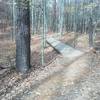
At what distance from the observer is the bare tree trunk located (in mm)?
6672

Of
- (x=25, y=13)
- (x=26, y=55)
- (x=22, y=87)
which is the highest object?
(x=25, y=13)

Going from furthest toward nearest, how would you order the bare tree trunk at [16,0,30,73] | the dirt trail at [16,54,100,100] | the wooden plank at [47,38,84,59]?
the wooden plank at [47,38,84,59]
the bare tree trunk at [16,0,30,73]
the dirt trail at [16,54,100,100]

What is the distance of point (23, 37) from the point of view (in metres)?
6.80

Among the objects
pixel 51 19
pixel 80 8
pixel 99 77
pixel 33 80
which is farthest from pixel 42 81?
pixel 51 19

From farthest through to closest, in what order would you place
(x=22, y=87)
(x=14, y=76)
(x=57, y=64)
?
1. (x=57, y=64)
2. (x=14, y=76)
3. (x=22, y=87)

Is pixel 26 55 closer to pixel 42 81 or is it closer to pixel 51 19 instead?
pixel 42 81

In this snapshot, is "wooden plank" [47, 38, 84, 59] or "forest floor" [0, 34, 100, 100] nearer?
"forest floor" [0, 34, 100, 100]

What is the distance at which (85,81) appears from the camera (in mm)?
6160

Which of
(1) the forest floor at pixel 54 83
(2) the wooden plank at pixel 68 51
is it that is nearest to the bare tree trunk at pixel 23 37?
(1) the forest floor at pixel 54 83

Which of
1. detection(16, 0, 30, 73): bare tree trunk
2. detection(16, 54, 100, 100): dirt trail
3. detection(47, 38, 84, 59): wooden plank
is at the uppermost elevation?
detection(16, 0, 30, 73): bare tree trunk

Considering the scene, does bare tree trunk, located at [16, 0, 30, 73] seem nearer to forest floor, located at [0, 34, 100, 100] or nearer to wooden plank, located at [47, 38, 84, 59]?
forest floor, located at [0, 34, 100, 100]

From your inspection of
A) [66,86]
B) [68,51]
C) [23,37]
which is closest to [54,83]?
[66,86]

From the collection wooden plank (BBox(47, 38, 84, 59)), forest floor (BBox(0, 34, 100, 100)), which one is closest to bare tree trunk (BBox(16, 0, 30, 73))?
forest floor (BBox(0, 34, 100, 100))

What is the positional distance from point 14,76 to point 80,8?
17.1 meters
